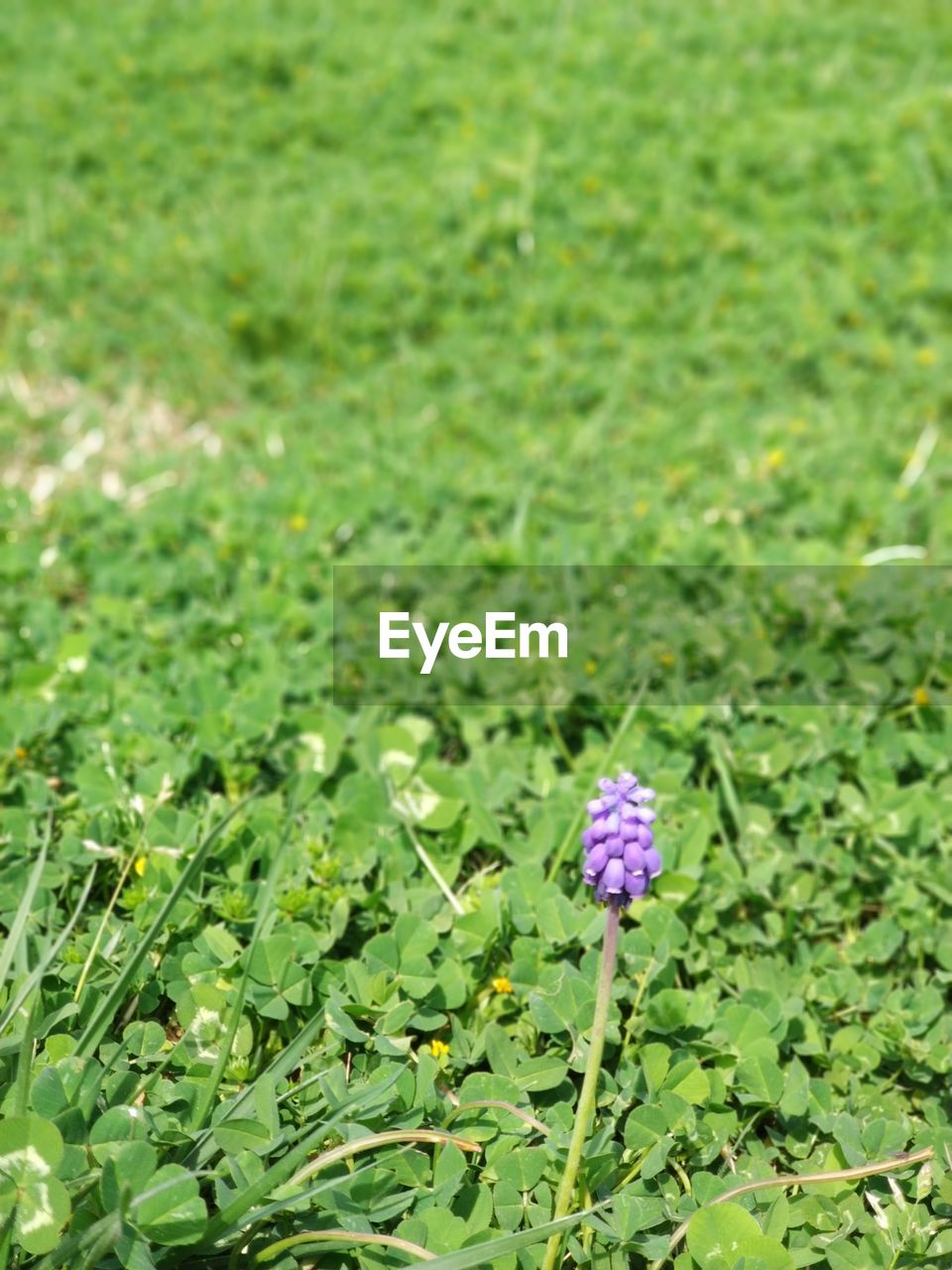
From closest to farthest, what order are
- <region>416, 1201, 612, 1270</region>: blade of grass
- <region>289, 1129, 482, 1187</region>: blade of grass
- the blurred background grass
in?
<region>416, 1201, 612, 1270</region>: blade of grass < <region>289, 1129, 482, 1187</region>: blade of grass < the blurred background grass

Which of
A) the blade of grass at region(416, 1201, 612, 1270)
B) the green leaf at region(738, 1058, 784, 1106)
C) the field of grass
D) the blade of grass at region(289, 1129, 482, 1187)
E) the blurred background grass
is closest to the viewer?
the blade of grass at region(416, 1201, 612, 1270)

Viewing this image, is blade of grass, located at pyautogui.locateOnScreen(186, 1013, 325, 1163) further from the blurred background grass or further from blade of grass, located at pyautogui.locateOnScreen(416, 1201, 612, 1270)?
the blurred background grass

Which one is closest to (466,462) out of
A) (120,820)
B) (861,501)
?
(861,501)

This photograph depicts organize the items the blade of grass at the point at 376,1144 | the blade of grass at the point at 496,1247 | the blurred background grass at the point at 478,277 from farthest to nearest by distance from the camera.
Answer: the blurred background grass at the point at 478,277 < the blade of grass at the point at 376,1144 < the blade of grass at the point at 496,1247

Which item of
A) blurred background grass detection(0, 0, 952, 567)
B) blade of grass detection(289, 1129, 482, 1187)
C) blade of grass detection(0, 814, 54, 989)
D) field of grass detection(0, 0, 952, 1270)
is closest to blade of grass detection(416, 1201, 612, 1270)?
field of grass detection(0, 0, 952, 1270)

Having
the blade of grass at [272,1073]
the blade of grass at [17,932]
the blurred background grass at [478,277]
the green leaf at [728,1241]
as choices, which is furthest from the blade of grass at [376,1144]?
the blurred background grass at [478,277]

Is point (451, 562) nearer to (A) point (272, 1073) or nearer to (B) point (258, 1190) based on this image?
(A) point (272, 1073)

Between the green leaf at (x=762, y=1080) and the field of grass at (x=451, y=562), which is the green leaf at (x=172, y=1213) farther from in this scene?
the green leaf at (x=762, y=1080)

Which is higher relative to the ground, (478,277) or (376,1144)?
(478,277)

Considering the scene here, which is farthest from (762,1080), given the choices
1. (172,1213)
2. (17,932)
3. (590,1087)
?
(17,932)
